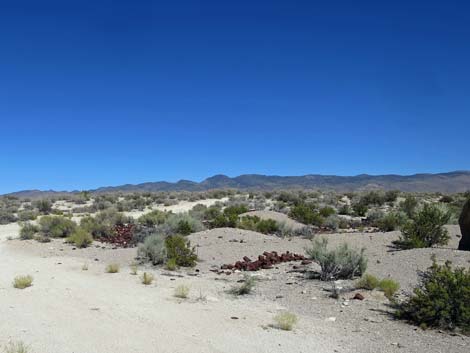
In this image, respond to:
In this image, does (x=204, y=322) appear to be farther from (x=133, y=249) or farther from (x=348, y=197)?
(x=348, y=197)

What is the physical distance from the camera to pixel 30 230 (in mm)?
18844

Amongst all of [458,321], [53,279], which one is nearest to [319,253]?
[458,321]

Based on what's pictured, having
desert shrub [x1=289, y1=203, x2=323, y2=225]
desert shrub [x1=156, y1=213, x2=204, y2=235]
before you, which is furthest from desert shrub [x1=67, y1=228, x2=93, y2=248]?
desert shrub [x1=289, y1=203, x2=323, y2=225]

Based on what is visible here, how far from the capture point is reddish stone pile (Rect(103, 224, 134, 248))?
17.5 metres

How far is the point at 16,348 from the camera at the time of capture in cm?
597

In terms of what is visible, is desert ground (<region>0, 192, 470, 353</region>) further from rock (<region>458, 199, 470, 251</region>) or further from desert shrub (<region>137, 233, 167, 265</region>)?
rock (<region>458, 199, 470, 251</region>)

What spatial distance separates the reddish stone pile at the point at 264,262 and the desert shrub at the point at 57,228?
29.1 ft

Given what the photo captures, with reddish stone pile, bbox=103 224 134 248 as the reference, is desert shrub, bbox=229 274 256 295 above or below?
below

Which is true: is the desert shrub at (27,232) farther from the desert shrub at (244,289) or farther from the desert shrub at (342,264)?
the desert shrub at (342,264)

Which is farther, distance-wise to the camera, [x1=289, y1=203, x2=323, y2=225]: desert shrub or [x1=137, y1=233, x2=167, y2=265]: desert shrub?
[x1=289, y1=203, x2=323, y2=225]: desert shrub

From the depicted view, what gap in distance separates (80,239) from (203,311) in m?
9.96

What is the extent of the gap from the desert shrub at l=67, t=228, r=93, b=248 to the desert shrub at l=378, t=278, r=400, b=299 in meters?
11.1

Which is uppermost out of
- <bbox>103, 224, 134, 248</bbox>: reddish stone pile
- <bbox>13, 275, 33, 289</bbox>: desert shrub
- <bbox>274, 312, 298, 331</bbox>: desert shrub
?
<bbox>103, 224, 134, 248</bbox>: reddish stone pile

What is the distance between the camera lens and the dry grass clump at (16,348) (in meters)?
5.70
